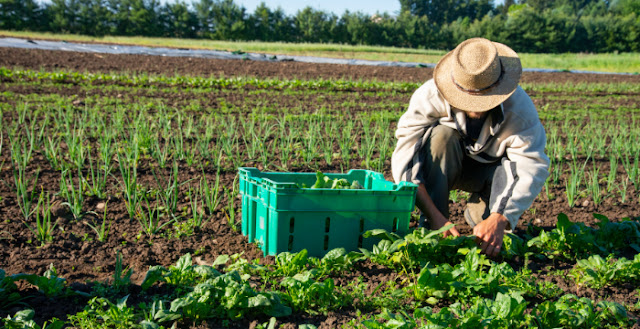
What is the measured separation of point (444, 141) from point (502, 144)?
0.89ft

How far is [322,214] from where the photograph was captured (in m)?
2.20

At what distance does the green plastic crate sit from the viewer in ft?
6.99

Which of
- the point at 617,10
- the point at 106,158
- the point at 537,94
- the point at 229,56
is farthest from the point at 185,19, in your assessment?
the point at 617,10

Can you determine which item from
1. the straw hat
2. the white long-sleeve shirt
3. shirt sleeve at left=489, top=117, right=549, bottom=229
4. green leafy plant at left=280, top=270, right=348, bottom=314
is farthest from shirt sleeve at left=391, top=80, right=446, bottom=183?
green leafy plant at left=280, top=270, right=348, bottom=314

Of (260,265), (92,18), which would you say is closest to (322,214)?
(260,265)

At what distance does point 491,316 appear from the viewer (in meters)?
1.64

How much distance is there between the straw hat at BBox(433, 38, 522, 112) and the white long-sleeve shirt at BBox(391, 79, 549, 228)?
18cm

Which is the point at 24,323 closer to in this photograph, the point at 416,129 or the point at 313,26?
the point at 416,129

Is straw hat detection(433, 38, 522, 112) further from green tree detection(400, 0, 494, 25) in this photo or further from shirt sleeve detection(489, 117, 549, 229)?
green tree detection(400, 0, 494, 25)

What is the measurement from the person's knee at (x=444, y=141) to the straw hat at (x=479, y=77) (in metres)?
0.28

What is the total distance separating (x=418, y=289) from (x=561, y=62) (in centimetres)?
2390

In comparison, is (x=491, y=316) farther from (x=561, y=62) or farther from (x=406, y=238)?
(x=561, y=62)

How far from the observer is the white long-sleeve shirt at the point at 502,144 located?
2375 millimetres

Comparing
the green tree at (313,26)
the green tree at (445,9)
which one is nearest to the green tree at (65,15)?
the green tree at (313,26)
